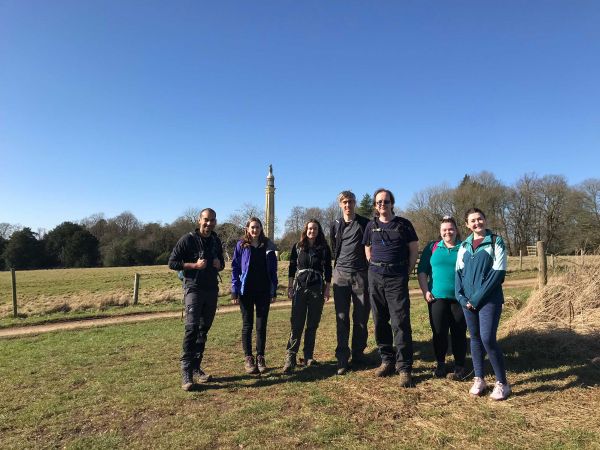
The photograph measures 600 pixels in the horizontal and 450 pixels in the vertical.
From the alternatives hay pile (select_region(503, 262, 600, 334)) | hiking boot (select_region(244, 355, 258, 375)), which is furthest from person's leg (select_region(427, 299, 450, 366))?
hiking boot (select_region(244, 355, 258, 375))

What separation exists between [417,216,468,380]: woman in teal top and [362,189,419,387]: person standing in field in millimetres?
315

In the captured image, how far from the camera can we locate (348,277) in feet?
17.5

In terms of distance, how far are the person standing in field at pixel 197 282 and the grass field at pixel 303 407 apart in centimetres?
38

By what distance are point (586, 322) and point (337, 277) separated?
371cm

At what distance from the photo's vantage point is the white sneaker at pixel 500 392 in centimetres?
414

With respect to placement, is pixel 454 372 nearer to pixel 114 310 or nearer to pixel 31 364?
pixel 31 364

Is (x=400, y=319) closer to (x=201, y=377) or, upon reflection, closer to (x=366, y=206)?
(x=201, y=377)

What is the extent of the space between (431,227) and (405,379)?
42797 mm

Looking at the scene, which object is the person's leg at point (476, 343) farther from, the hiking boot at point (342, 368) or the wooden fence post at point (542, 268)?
the wooden fence post at point (542, 268)

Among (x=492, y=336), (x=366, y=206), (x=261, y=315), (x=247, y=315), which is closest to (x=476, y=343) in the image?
(x=492, y=336)

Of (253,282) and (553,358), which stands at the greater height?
(253,282)

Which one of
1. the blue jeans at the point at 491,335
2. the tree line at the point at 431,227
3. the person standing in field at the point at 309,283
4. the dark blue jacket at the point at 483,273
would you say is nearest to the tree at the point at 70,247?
the tree line at the point at 431,227

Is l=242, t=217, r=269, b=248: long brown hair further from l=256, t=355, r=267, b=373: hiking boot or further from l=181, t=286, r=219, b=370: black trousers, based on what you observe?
l=256, t=355, r=267, b=373: hiking boot

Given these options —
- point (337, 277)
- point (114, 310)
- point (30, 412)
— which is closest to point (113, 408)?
point (30, 412)
